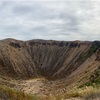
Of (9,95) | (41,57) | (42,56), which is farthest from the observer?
(42,56)

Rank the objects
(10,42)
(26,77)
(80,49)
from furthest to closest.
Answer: (10,42), (80,49), (26,77)

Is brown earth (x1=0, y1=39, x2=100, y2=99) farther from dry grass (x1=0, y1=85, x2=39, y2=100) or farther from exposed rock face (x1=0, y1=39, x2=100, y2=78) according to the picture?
dry grass (x1=0, y1=85, x2=39, y2=100)

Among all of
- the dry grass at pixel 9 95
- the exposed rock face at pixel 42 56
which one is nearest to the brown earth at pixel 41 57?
the exposed rock face at pixel 42 56

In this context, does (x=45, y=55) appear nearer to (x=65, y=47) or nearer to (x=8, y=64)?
(x=65, y=47)

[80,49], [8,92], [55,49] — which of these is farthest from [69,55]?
[8,92]

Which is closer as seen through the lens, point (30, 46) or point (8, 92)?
point (8, 92)

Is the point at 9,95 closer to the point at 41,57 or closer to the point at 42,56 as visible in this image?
the point at 41,57

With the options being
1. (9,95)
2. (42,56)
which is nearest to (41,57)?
(42,56)

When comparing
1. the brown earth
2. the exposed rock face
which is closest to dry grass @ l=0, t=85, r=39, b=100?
the brown earth
